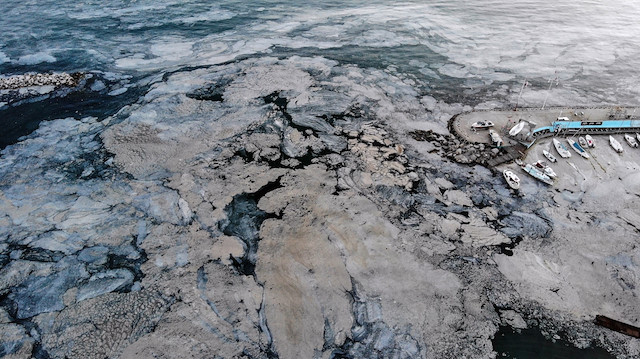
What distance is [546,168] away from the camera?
17969 millimetres

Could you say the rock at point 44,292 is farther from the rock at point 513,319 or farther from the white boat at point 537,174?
the white boat at point 537,174

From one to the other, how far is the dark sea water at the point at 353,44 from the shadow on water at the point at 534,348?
51.7 ft

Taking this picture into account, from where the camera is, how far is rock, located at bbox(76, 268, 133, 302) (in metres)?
12.6

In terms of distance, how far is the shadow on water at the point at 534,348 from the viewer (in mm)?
11664

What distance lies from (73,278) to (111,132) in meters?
9.84

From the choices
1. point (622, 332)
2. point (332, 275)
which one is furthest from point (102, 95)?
point (622, 332)

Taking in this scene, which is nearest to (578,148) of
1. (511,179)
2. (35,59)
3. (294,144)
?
(511,179)

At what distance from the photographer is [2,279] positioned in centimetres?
1298

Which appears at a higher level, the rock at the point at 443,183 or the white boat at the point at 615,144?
the white boat at the point at 615,144

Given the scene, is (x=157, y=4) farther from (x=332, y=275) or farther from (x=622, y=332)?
(x=622, y=332)

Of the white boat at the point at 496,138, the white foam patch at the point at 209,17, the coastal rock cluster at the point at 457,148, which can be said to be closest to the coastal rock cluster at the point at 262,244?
the coastal rock cluster at the point at 457,148

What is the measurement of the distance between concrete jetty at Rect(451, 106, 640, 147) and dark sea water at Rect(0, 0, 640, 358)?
1.30 m

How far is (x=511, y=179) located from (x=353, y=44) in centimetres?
1940

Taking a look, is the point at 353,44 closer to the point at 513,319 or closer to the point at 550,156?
the point at 550,156
